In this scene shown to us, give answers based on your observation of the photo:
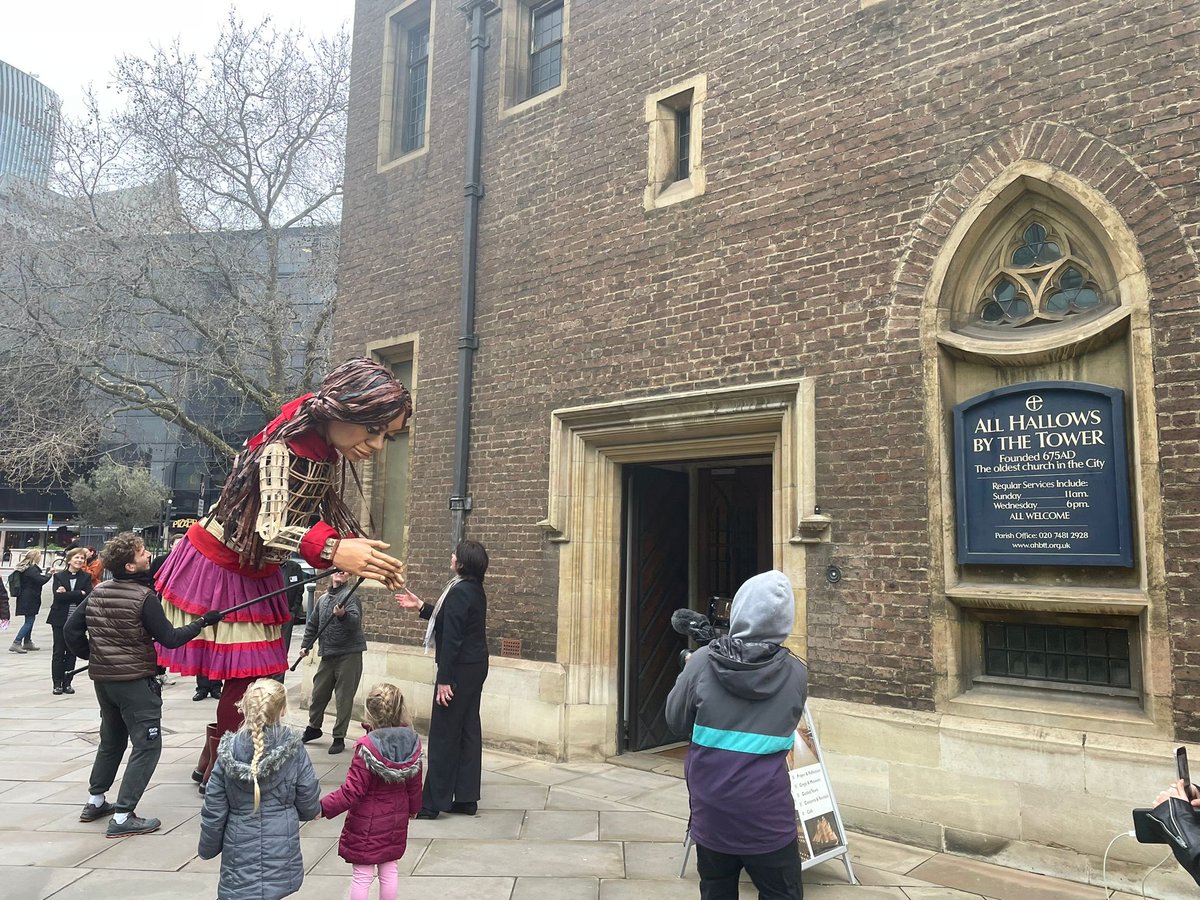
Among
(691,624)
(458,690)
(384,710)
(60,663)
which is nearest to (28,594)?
(60,663)

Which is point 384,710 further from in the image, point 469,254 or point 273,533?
point 469,254

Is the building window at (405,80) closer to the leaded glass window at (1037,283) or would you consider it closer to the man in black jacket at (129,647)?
the man in black jacket at (129,647)

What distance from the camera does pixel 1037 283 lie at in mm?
5625

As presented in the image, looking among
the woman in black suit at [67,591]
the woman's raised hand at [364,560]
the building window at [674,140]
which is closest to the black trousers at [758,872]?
the woman's raised hand at [364,560]

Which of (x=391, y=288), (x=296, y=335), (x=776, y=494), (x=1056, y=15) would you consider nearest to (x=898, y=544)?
(x=776, y=494)

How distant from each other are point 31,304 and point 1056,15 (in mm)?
19298

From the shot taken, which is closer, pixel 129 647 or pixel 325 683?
pixel 129 647

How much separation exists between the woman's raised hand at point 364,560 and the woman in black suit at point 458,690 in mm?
964

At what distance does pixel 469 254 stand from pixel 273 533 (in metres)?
4.69

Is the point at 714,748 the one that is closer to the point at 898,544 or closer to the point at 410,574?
the point at 898,544

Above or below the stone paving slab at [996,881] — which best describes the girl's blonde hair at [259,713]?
above

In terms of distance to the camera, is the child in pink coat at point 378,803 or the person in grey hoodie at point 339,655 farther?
the person in grey hoodie at point 339,655

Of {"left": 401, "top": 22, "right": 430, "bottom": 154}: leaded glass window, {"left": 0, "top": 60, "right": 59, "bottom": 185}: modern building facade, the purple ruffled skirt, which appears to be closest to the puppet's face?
the purple ruffled skirt

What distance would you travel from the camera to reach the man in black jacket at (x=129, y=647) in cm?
504
